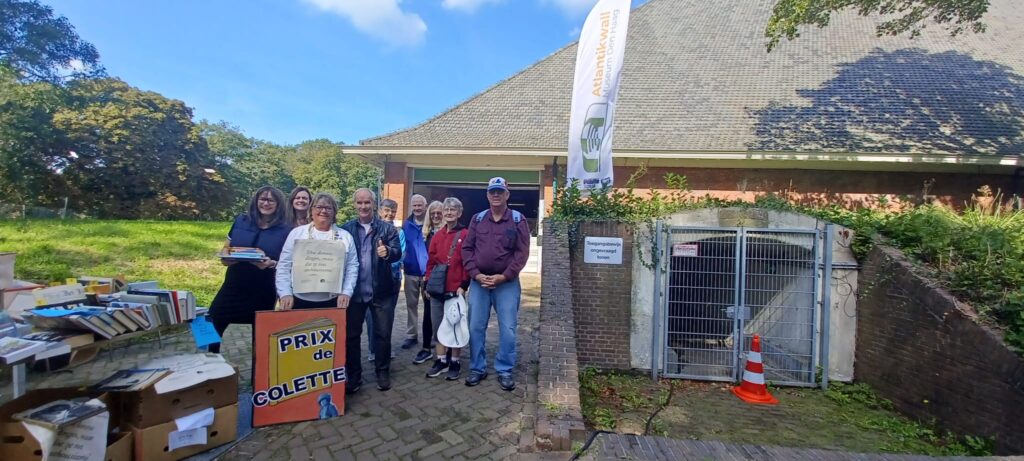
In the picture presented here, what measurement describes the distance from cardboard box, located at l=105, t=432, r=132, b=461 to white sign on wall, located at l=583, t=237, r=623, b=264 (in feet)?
14.0

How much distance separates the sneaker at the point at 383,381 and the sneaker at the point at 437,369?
47 centimetres

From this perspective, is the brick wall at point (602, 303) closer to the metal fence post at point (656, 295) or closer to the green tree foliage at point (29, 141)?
the metal fence post at point (656, 295)

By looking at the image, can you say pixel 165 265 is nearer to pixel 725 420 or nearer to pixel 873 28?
pixel 725 420

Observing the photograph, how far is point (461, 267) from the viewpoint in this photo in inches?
170

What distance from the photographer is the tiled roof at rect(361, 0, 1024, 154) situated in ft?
33.0

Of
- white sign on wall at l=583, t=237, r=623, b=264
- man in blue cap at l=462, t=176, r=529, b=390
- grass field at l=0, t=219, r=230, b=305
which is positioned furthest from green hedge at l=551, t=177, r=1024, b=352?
grass field at l=0, t=219, r=230, b=305

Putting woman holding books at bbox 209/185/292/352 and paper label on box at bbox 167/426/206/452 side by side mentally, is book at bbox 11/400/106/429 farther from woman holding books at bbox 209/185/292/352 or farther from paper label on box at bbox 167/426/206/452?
woman holding books at bbox 209/185/292/352

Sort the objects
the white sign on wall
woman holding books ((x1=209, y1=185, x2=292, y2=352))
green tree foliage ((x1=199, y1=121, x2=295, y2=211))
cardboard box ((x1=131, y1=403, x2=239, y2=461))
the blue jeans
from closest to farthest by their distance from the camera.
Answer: cardboard box ((x1=131, y1=403, x2=239, y2=461)) < woman holding books ((x1=209, y1=185, x2=292, y2=352)) < the blue jeans < the white sign on wall < green tree foliage ((x1=199, y1=121, x2=295, y2=211))

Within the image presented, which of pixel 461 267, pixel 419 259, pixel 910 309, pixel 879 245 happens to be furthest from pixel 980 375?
pixel 419 259

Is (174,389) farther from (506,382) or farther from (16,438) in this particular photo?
(506,382)

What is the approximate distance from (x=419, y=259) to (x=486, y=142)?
20.9 ft

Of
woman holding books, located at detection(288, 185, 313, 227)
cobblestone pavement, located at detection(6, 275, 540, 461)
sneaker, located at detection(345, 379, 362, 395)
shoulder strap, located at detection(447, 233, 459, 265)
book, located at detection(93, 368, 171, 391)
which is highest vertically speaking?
woman holding books, located at detection(288, 185, 313, 227)

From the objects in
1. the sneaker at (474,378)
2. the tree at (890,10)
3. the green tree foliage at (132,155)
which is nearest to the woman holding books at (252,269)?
the sneaker at (474,378)

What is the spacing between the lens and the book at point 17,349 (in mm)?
2355
